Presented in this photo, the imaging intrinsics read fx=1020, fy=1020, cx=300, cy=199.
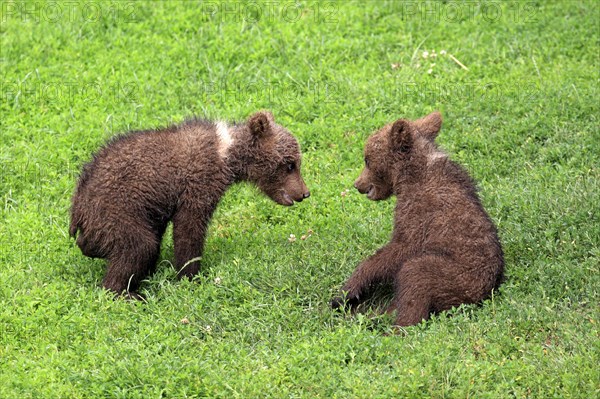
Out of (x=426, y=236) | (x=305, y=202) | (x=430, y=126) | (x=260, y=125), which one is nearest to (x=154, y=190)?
(x=260, y=125)

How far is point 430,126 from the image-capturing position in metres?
10.1

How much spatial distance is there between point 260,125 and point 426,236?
86.9 inches

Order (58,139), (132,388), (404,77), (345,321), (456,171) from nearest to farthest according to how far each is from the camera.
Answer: (132,388)
(345,321)
(456,171)
(58,139)
(404,77)

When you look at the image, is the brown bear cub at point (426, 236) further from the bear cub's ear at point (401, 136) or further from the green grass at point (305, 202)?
the green grass at point (305, 202)

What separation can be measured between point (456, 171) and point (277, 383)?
2983 millimetres

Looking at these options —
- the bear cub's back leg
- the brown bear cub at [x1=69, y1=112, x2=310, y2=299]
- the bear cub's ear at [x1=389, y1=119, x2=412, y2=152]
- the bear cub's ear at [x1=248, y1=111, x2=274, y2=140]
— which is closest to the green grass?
the bear cub's back leg

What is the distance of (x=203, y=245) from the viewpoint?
10.1 m

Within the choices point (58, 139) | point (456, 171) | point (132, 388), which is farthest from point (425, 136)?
point (58, 139)

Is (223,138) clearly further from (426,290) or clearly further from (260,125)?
(426,290)

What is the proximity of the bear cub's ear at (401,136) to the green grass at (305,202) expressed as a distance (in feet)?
3.71

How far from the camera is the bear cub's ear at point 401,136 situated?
9.77 meters

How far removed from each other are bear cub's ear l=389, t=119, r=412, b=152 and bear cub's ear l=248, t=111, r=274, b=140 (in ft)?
4.51

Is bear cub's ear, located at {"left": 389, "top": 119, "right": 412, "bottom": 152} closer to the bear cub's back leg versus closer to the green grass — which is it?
the green grass

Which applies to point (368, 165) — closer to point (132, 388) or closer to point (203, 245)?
point (203, 245)
